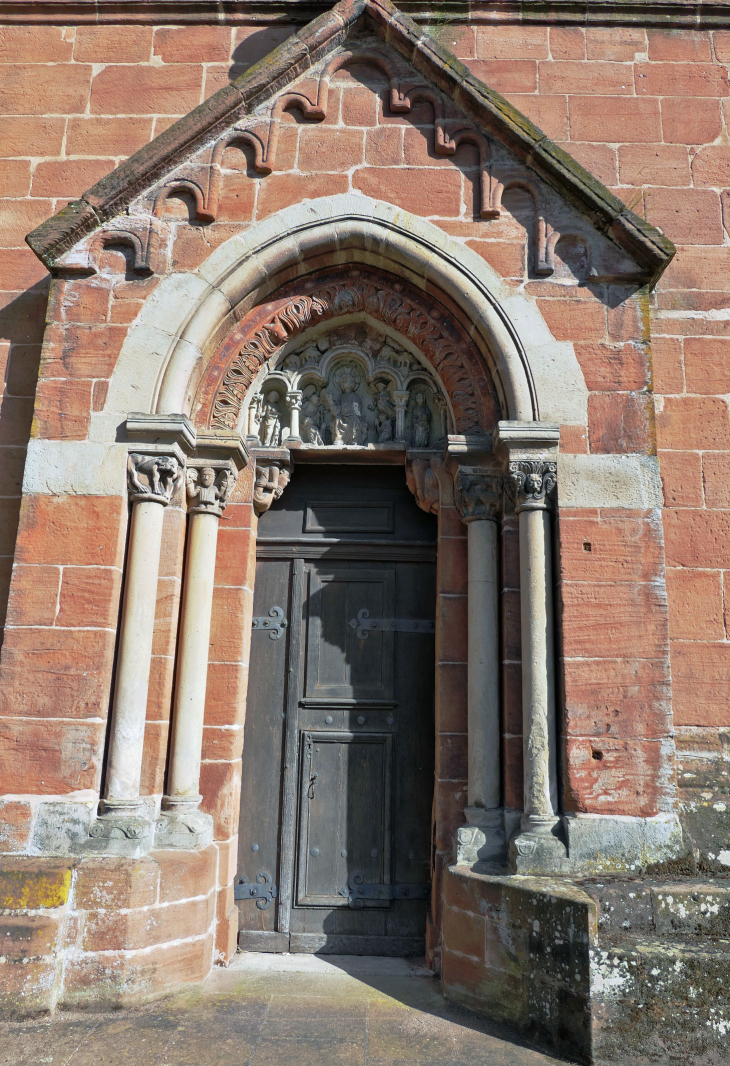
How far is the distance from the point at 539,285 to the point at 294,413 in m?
1.57

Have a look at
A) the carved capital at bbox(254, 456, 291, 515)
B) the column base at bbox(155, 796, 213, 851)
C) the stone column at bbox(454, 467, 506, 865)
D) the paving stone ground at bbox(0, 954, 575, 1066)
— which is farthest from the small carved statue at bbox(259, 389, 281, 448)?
the paving stone ground at bbox(0, 954, 575, 1066)

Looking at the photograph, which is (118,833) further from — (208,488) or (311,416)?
(311,416)

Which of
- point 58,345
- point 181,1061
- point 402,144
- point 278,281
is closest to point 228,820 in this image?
point 181,1061

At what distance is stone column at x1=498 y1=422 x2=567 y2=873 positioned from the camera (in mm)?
3648

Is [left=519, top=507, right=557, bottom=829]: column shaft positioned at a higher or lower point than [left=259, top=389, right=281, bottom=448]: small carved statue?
lower

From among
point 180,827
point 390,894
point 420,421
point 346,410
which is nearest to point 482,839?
point 390,894

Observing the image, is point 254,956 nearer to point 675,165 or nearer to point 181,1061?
point 181,1061

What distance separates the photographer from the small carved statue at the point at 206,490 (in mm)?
4348

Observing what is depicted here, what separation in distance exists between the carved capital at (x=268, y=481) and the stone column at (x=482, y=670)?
104 centimetres

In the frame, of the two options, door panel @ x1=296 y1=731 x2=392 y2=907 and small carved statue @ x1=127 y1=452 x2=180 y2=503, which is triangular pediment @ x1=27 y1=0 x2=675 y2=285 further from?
door panel @ x1=296 y1=731 x2=392 y2=907

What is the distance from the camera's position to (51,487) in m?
4.05

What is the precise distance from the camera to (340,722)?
4555 millimetres

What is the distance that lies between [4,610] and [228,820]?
1.69 m

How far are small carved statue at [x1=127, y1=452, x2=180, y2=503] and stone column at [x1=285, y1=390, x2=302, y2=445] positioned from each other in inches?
33.0
